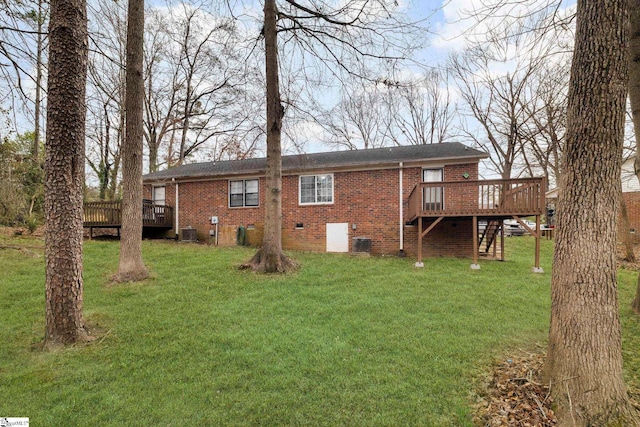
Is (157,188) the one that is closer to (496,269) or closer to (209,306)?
(209,306)

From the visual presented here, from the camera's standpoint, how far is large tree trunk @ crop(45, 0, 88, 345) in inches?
156

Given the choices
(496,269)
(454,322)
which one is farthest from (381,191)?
(454,322)

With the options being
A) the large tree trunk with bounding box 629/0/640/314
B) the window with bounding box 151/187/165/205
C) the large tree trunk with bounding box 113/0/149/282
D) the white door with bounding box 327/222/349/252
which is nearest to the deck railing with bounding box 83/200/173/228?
the window with bounding box 151/187/165/205

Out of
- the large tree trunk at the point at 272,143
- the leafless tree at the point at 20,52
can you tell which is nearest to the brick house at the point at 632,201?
the large tree trunk at the point at 272,143

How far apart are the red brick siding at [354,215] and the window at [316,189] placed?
234mm

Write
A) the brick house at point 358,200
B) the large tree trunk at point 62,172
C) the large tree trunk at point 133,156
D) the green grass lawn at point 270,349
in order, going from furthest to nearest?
the brick house at point 358,200 < the large tree trunk at point 133,156 < the large tree trunk at point 62,172 < the green grass lawn at point 270,349

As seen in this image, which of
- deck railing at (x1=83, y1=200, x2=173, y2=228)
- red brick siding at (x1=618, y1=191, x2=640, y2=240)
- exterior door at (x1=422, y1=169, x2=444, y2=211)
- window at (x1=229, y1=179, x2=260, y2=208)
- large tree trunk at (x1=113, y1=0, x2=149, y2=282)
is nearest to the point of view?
large tree trunk at (x1=113, y1=0, x2=149, y2=282)

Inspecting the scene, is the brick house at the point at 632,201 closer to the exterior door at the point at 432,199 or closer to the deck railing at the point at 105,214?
the exterior door at the point at 432,199

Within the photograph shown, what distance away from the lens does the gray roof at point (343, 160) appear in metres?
11.0

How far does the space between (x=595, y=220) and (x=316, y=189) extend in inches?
400

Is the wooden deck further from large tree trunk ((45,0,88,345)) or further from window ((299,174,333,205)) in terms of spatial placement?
large tree trunk ((45,0,88,345))

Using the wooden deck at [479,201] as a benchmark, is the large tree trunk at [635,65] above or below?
above

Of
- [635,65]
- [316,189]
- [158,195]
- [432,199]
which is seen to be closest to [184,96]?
[158,195]

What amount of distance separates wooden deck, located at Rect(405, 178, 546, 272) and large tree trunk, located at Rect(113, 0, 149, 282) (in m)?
7.88
